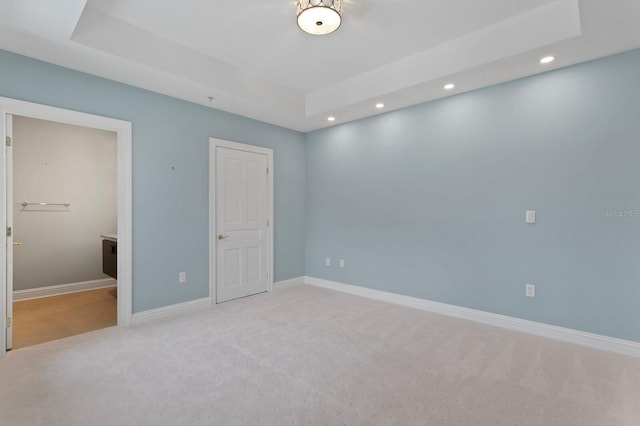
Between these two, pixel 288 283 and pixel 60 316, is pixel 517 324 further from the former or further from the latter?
pixel 60 316

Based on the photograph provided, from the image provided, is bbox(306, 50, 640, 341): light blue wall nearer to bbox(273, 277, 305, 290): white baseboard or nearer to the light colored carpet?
Result: the light colored carpet

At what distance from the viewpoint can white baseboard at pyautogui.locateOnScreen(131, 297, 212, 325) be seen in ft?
11.0

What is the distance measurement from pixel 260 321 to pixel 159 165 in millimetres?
2149

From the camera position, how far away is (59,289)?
4.67m

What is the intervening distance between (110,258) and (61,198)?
1.35 meters

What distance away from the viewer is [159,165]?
354cm

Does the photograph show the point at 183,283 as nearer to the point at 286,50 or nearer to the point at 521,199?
the point at 286,50

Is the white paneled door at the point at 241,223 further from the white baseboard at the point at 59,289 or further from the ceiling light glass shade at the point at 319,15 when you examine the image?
the white baseboard at the point at 59,289

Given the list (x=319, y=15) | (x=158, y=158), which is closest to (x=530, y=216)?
(x=319, y=15)

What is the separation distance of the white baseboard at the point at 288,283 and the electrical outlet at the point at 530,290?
325 cm

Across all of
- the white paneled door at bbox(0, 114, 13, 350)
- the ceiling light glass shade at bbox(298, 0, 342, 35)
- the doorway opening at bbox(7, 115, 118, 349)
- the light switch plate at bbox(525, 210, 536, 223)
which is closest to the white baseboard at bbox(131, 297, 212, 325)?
the doorway opening at bbox(7, 115, 118, 349)

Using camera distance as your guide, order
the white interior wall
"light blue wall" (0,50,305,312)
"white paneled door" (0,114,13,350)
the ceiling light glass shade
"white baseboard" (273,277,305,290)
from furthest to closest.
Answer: "white baseboard" (273,277,305,290), the white interior wall, "light blue wall" (0,50,305,312), "white paneled door" (0,114,13,350), the ceiling light glass shade

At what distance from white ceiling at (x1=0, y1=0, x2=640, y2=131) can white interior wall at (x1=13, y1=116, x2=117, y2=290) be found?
253 cm

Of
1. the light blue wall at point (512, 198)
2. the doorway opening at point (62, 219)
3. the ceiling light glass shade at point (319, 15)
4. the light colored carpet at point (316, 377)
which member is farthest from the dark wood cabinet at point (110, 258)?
the ceiling light glass shade at point (319, 15)
